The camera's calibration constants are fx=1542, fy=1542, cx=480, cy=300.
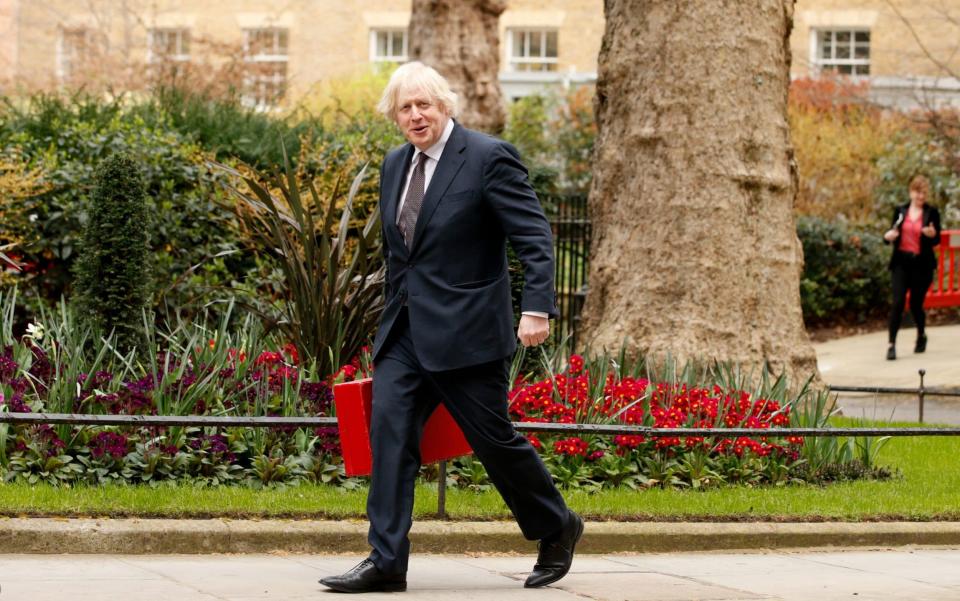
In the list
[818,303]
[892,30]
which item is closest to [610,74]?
[818,303]

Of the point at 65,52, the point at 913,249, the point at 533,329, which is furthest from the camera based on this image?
the point at 65,52

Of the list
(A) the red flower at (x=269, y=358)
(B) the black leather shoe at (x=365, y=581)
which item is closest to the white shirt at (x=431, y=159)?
(B) the black leather shoe at (x=365, y=581)

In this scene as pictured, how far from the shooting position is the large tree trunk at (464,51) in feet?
61.8

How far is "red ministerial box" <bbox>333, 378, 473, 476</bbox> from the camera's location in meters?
5.83

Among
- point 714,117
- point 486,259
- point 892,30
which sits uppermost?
point 892,30

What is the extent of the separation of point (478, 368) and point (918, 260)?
12.4 m

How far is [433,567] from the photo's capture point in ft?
21.1

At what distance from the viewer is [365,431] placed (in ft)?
19.2

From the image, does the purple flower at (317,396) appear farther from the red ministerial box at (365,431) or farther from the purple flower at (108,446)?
the red ministerial box at (365,431)

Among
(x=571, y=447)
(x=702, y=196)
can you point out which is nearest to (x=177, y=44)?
(x=702, y=196)

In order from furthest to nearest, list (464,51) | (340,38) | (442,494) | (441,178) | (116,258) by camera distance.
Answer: (340,38), (464,51), (116,258), (442,494), (441,178)

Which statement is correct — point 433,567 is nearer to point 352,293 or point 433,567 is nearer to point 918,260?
point 352,293

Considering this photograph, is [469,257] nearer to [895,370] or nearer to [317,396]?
[317,396]

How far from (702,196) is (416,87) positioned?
467 cm
